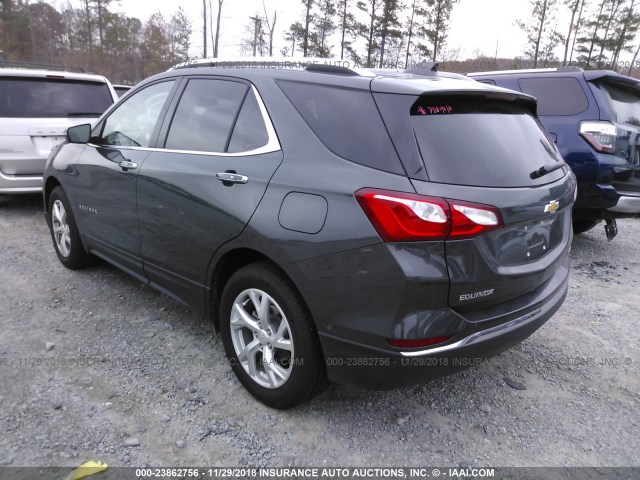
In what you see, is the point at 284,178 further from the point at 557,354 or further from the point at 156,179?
the point at 557,354

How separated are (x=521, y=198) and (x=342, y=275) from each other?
2.92 feet

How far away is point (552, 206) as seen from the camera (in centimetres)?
237

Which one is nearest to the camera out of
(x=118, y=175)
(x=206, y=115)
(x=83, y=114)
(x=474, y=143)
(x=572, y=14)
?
(x=474, y=143)

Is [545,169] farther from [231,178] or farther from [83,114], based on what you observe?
[83,114]

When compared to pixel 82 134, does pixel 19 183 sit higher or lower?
lower

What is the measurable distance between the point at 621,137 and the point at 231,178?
4.26m

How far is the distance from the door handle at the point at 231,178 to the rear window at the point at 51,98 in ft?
15.8

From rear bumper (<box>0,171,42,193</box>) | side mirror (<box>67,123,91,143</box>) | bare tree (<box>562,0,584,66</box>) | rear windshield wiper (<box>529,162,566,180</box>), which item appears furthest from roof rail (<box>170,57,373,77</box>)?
bare tree (<box>562,0,584,66</box>)

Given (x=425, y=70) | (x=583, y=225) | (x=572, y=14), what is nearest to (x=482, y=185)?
(x=425, y=70)

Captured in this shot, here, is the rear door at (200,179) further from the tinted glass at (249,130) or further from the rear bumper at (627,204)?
the rear bumper at (627,204)

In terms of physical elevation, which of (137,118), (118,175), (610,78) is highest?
(610,78)

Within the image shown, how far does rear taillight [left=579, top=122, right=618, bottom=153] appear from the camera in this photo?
481 cm

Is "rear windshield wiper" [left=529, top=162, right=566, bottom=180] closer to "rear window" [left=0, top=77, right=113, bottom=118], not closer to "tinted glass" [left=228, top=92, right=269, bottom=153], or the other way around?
"tinted glass" [left=228, top=92, right=269, bottom=153]

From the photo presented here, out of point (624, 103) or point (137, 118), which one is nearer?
point (137, 118)
